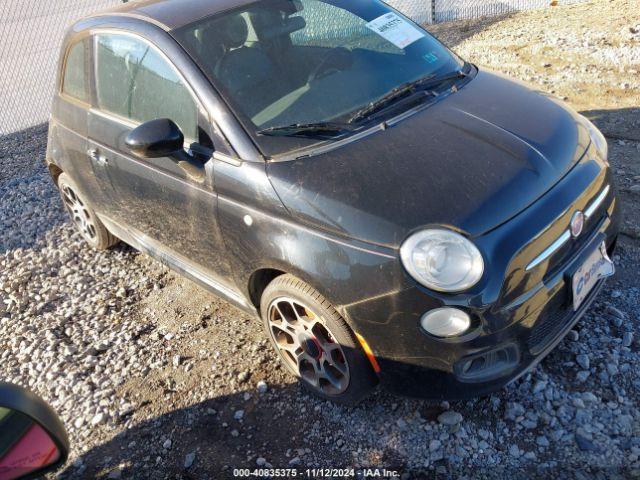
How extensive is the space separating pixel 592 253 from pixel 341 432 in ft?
4.83

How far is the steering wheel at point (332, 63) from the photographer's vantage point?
328cm

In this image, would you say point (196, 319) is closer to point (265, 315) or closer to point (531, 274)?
point (265, 315)

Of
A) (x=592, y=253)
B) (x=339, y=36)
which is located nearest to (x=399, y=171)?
(x=592, y=253)

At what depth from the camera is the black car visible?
2.48m

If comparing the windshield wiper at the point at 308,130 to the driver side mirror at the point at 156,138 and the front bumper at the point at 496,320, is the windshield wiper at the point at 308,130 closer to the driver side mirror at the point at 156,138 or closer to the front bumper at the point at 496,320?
the driver side mirror at the point at 156,138

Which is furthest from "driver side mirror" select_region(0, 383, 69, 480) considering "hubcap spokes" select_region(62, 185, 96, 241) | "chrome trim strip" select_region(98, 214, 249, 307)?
"hubcap spokes" select_region(62, 185, 96, 241)

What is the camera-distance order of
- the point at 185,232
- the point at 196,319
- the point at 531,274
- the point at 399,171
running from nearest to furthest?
the point at 531,274 → the point at 399,171 → the point at 185,232 → the point at 196,319

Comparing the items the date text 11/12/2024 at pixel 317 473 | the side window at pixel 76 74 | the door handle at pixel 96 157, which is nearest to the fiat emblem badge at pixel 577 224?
the date text 11/12/2024 at pixel 317 473

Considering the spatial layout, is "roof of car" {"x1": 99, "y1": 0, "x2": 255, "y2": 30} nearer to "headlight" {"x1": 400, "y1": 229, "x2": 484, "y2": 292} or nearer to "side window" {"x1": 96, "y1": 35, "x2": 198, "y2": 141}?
"side window" {"x1": 96, "y1": 35, "x2": 198, "y2": 141}

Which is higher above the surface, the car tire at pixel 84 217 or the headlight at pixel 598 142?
the headlight at pixel 598 142

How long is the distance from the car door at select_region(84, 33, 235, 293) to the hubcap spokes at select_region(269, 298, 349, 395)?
43 centimetres

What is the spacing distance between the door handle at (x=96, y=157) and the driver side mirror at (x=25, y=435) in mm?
2168

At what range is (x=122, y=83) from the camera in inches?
143

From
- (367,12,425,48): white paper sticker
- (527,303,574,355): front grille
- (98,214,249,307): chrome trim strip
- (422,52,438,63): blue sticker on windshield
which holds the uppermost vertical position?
(367,12,425,48): white paper sticker
